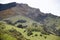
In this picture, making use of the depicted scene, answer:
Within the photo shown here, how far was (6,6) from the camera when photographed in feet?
348

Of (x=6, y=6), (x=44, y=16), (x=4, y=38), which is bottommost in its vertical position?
(x=44, y=16)

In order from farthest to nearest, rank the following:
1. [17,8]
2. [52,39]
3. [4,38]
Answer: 1. [17,8]
2. [52,39]
3. [4,38]

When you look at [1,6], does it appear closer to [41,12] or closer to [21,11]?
[21,11]

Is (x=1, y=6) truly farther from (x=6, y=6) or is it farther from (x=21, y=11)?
(x=21, y=11)

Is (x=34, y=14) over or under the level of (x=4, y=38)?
under

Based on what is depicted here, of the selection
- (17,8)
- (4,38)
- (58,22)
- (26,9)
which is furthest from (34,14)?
(4,38)

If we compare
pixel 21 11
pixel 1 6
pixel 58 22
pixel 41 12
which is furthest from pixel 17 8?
pixel 58 22

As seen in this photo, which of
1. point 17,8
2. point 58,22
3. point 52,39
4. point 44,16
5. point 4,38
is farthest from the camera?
point 44,16

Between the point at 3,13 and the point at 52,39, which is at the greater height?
the point at 52,39

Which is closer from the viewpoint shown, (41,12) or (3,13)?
(3,13)

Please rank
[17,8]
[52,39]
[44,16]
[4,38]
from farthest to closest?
[44,16] → [17,8] → [52,39] → [4,38]

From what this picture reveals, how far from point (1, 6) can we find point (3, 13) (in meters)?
9.92

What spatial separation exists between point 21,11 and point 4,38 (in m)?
74.1

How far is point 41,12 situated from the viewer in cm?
11669
